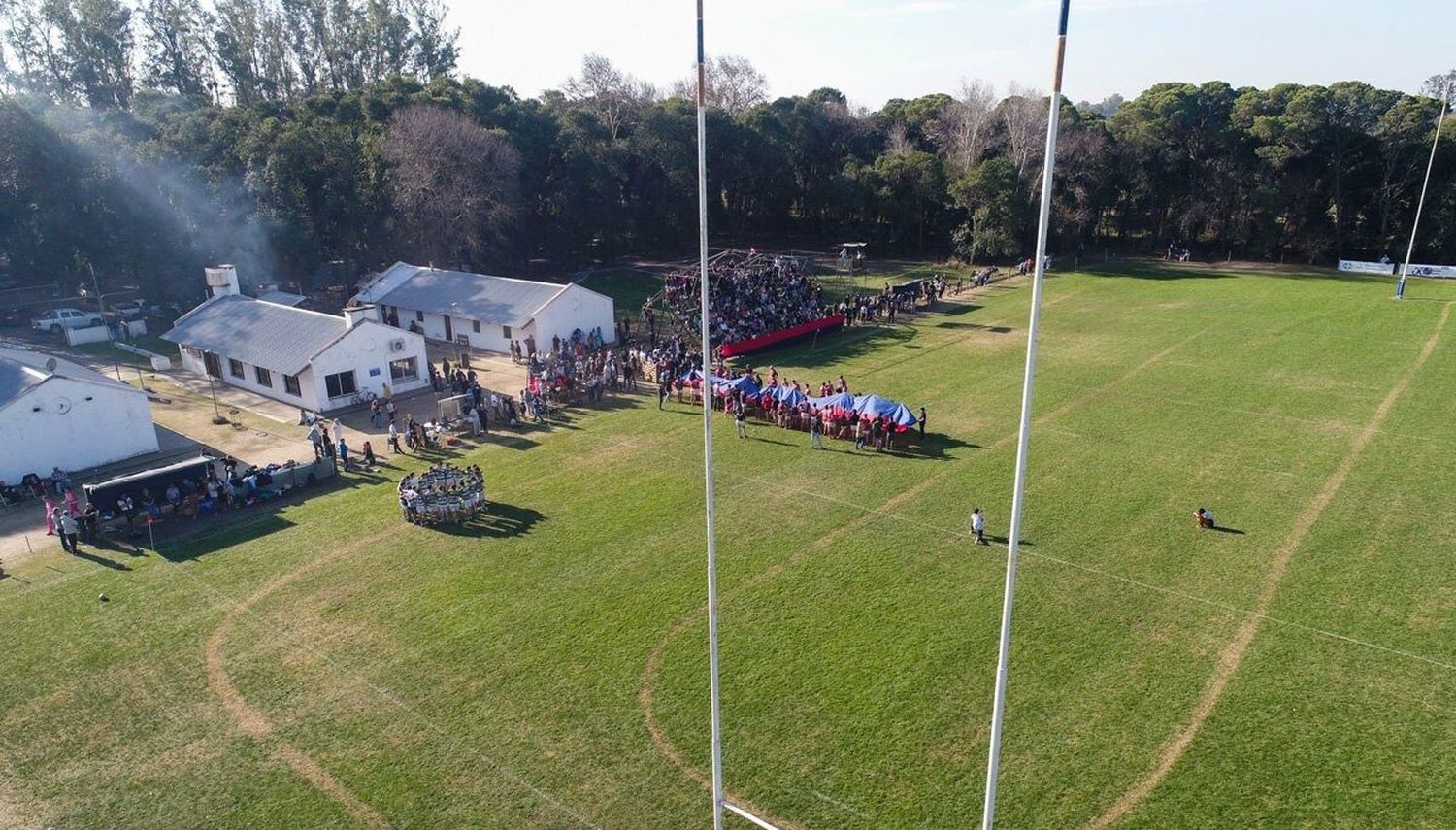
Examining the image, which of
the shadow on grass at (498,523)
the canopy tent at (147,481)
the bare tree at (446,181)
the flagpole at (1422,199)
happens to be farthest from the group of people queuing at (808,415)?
the flagpole at (1422,199)

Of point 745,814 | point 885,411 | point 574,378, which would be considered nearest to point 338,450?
point 574,378

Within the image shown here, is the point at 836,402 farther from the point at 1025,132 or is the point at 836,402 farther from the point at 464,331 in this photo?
the point at 1025,132

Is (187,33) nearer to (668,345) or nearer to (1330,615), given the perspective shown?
(668,345)

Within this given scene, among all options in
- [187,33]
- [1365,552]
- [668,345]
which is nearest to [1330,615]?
[1365,552]

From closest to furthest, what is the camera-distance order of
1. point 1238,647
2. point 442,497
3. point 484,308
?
point 1238,647, point 442,497, point 484,308

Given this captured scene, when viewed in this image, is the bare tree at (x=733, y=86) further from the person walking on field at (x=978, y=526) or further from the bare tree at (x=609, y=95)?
the person walking on field at (x=978, y=526)
